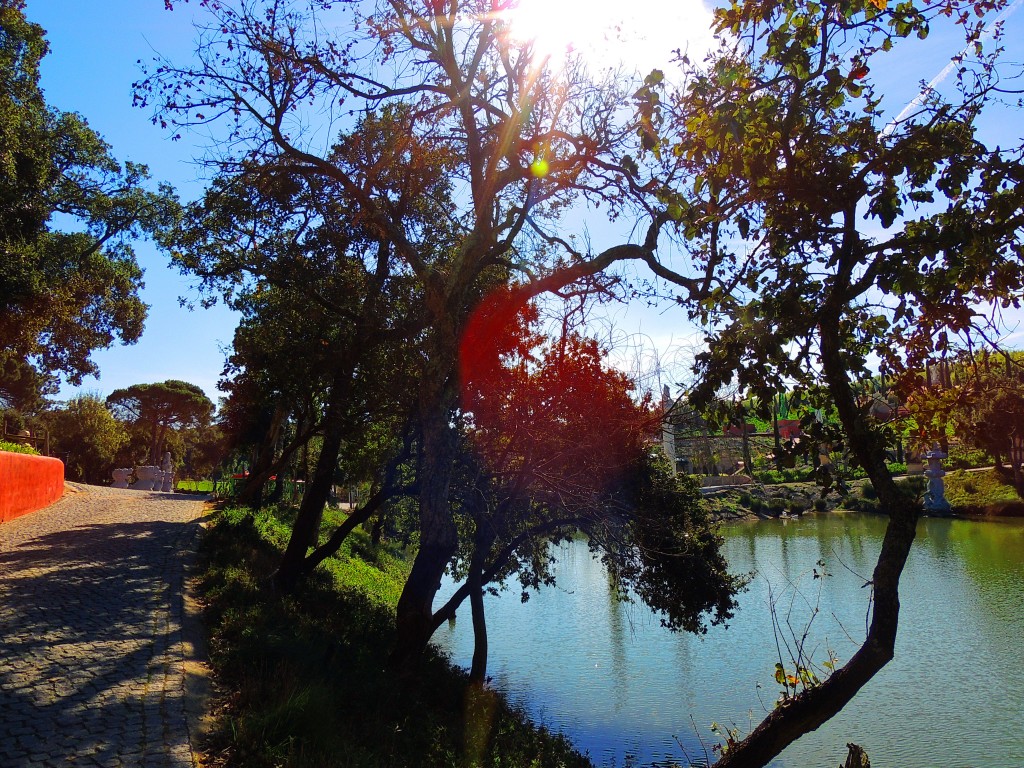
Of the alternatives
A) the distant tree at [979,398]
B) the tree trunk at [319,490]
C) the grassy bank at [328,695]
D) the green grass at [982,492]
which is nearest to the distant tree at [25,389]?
the tree trunk at [319,490]

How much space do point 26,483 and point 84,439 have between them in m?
30.6

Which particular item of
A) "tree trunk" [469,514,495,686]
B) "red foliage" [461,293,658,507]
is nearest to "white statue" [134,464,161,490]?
"tree trunk" [469,514,495,686]

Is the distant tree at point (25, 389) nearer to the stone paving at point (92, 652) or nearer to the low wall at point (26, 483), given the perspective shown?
the low wall at point (26, 483)

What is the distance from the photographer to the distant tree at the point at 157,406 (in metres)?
56.9

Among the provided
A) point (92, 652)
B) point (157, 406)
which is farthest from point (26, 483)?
point (157, 406)

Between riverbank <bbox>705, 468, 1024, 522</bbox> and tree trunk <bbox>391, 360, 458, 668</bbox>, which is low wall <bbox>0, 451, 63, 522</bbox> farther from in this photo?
riverbank <bbox>705, 468, 1024, 522</bbox>

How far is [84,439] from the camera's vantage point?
4578cm

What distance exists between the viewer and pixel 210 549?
14.6m

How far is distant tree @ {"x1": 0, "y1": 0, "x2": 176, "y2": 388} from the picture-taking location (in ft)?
48.9

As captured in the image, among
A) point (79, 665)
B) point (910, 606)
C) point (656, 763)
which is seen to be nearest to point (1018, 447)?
point (910, 606)

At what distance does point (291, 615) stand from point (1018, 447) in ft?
147

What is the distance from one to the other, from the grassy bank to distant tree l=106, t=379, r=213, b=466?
46.5 metres

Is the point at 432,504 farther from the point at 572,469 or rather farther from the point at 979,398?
the point at 979,398

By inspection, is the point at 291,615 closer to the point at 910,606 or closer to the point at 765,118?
the point at 765,118
